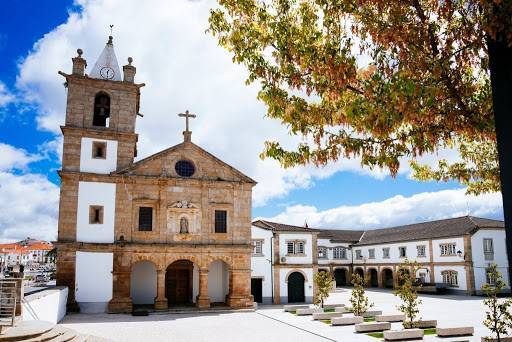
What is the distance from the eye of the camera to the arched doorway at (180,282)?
29.2 meters

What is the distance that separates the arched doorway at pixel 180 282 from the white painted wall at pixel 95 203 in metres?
5.07

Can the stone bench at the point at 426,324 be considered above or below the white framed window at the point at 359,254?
below

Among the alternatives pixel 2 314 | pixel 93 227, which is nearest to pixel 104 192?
pixel 93 227

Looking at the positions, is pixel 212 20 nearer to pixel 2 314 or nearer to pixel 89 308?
pixel 2 314

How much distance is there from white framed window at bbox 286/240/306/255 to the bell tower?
1361 cm

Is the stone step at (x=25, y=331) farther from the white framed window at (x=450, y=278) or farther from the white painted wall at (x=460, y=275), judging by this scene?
the white framed window at (x=450, y=278)

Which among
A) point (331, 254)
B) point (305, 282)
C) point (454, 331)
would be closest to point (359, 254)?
point (331, 254)

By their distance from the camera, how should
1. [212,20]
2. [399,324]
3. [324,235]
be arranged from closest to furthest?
[212,20]
[399,324]
[324,235]

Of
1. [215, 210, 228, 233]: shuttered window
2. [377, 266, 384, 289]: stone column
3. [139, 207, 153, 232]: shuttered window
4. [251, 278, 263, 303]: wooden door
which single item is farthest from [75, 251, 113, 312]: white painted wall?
[377, 266, 384, 289]: stone column

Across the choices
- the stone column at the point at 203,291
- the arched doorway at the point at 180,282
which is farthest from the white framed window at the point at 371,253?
the stone column at the point at 203,291

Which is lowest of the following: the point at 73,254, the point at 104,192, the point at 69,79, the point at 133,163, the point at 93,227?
the point at 73,254

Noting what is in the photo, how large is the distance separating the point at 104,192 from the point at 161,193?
3.44 meters

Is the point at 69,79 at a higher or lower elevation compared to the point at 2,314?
higher

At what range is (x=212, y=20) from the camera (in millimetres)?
8281
